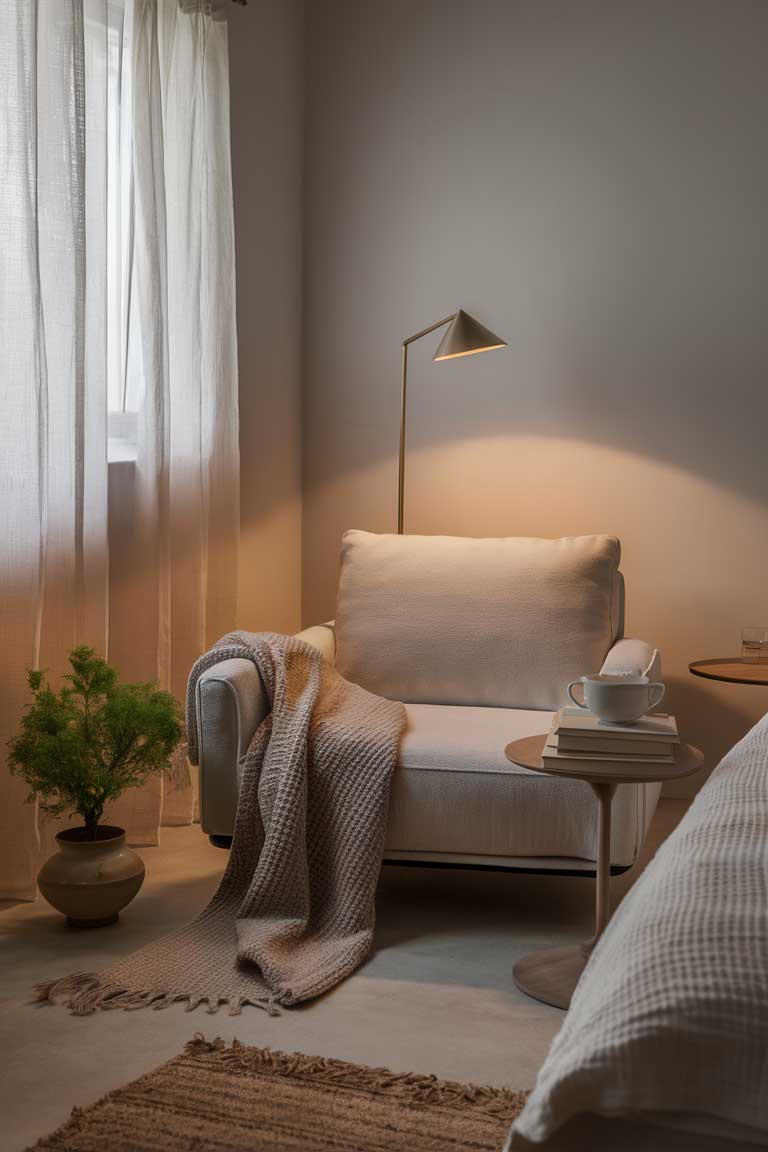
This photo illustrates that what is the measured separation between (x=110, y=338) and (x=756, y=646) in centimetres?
194

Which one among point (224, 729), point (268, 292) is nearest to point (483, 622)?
point (224, 729)

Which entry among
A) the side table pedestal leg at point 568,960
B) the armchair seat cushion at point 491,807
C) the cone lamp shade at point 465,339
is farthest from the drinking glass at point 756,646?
the side table pedestal leg at point 568,960

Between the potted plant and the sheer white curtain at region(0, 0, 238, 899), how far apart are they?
0.61 feet

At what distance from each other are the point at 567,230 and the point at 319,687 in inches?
68.7

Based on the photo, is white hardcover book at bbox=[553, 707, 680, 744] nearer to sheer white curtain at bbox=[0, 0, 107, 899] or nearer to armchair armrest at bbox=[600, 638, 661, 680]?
armchair armrest at bbox=[600, 638, 661, 680]

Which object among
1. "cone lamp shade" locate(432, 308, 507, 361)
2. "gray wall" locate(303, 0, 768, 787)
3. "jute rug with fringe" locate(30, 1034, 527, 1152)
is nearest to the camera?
"jute rug with fringe" locate(30, 1034, 527, 1152)

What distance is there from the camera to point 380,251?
375 cm

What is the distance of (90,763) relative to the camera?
2.40m

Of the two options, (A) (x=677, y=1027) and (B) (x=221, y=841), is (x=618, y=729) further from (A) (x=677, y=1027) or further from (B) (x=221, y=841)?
(A) (x=677, y=1027)

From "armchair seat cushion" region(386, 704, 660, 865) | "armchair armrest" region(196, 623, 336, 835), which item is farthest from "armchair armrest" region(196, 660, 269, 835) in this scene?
"armchair seat cushion" region(386, 704, 660, 865)

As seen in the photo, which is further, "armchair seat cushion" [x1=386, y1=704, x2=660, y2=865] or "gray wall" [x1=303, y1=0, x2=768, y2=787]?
"gray wall" [x1=303, y1=0, x2=768, y2=787]

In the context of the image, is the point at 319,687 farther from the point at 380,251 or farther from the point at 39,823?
the point at 380,251

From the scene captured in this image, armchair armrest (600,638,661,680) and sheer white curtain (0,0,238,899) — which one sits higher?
sheer white curtain (0,0,238,899)

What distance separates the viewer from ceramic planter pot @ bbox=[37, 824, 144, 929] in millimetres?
2377
